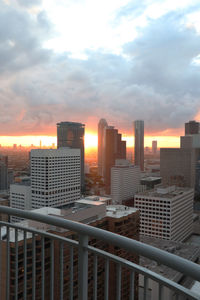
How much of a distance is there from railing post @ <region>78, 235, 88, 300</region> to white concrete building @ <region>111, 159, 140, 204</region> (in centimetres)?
4431

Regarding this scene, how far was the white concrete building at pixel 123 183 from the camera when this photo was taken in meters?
46.9

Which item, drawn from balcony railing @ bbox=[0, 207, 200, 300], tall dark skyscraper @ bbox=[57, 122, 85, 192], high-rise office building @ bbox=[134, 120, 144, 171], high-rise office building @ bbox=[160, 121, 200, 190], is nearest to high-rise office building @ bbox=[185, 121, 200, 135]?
high-rise office building @ bbox=[134, 120, 144, 171]

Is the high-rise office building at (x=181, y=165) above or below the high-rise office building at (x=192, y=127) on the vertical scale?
below

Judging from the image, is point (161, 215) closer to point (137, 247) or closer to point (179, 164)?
point (137, 247)

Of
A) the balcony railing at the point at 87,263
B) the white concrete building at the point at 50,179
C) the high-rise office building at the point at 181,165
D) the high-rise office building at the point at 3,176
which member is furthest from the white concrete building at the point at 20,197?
the balcony railing at the point at 87,263

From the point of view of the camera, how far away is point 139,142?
96.8 meters

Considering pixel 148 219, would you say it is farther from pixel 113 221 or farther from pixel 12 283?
pixel 12 283

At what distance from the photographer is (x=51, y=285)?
1322mm

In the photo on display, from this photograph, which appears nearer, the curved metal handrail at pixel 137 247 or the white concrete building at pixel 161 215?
the curved metal handrail at pixel 137 247

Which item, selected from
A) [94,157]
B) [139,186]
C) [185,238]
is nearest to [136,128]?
[94,157]

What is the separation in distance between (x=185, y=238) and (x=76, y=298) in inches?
1171

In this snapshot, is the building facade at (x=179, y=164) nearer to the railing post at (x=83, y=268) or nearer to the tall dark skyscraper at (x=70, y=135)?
the tall dark skyscraper at (x=70, y=135)

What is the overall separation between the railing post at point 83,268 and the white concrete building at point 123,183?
1745 inches

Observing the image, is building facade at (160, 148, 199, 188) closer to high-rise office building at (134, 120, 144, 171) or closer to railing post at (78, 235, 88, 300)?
high-rise office building at (134, 120, 144, 171)
